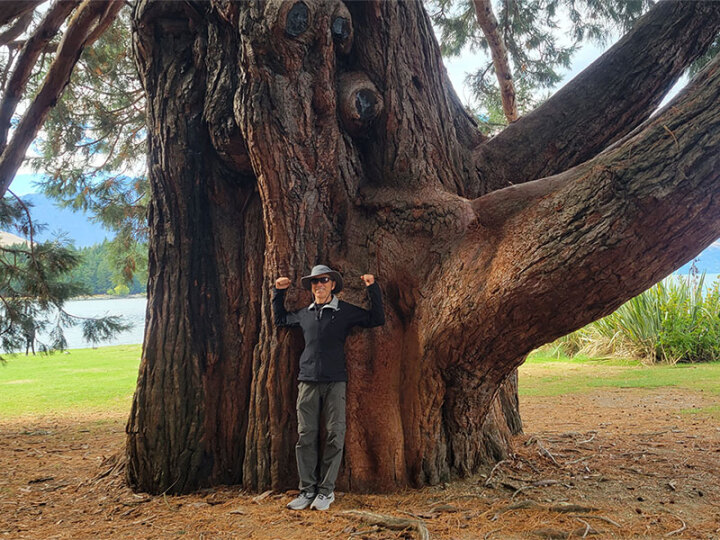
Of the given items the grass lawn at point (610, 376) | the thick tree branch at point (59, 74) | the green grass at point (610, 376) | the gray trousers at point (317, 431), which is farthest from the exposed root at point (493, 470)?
the thick tree branch at point (59, 74)

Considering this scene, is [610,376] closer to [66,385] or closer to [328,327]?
[328,327]

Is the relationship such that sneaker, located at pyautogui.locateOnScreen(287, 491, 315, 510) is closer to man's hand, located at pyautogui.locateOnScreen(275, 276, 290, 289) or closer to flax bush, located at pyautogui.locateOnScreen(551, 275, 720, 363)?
man's hand, located at pyautogui.locateOnScreen(275, 276, 290, 289)

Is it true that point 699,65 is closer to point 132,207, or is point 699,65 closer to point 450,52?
point 450,52

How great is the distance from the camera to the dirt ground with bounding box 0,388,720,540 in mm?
2992

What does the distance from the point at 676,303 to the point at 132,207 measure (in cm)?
990

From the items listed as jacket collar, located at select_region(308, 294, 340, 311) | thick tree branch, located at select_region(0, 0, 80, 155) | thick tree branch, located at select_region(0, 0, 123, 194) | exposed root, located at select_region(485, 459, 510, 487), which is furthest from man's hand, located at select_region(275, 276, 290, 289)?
thick tree branch, located at select_region(0, 0, 80, 155)

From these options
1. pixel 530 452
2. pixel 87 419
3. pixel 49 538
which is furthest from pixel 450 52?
pixel 49 538

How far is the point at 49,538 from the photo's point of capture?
123 inches

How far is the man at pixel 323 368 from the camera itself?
3557 mm

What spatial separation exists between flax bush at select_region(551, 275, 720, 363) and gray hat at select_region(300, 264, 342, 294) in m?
8.21

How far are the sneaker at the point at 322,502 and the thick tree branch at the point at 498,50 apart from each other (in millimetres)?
5362

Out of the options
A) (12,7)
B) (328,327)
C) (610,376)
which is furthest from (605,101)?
(610,376)

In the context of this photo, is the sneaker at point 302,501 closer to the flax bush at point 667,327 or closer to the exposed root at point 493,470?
the exposed root at point 493,470

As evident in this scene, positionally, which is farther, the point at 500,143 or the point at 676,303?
the point at 676,303
